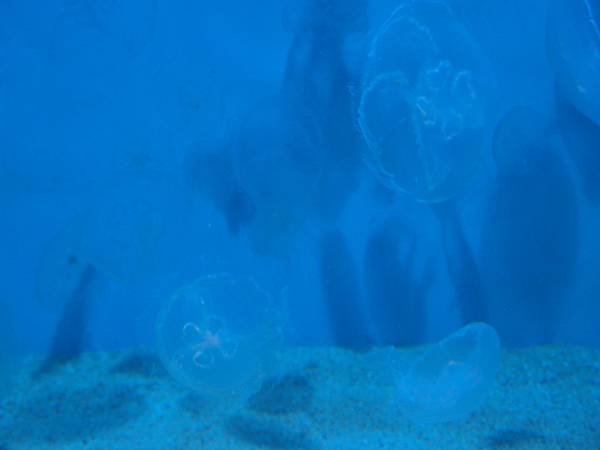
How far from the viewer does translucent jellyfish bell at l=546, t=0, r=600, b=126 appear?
13.6 ft

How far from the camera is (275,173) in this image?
4.66m

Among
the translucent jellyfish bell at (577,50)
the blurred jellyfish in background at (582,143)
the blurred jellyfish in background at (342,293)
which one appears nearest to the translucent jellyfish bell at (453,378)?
the blurred jellyfish in background at (342,293)

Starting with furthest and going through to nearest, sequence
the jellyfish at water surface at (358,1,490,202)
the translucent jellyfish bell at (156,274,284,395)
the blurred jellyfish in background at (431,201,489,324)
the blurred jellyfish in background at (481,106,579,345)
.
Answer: the blurred jellyfish in background at (431,201,489,324), the blurred jellyfish in background at (481,106,579,345), the translucent jellyfish bell at (156,274,284,395), the jellyfish at water surface at (358,1,490,202)

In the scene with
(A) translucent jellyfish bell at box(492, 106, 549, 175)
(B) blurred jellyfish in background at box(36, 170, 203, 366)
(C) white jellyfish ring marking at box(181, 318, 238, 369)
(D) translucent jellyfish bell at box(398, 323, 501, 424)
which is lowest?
(D) translucent jellyfish bell at box(398, 323, 501, 424)

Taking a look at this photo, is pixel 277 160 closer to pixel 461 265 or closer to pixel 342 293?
pixel 342 293

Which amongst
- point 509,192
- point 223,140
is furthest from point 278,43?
point 509,192

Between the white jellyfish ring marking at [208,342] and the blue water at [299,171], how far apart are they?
0.7 inches

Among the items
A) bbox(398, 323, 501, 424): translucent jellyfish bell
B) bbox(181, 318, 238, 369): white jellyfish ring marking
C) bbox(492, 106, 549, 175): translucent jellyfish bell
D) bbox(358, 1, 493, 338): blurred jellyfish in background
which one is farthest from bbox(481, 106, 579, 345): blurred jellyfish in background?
bbox(181, 318, 238, 369): white jellyfish ring marking

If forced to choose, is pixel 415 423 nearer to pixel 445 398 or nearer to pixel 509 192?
pixel 445 398

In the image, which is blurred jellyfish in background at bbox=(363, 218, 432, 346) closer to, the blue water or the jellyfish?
the blue water

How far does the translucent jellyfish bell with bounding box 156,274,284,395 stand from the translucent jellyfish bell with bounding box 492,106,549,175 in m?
2.48

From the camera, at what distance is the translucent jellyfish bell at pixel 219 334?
177 inches

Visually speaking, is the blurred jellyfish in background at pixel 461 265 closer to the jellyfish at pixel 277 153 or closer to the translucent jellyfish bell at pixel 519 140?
the translucent jellyfish bell at pixel 519 140

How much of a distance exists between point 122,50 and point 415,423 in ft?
12.8
